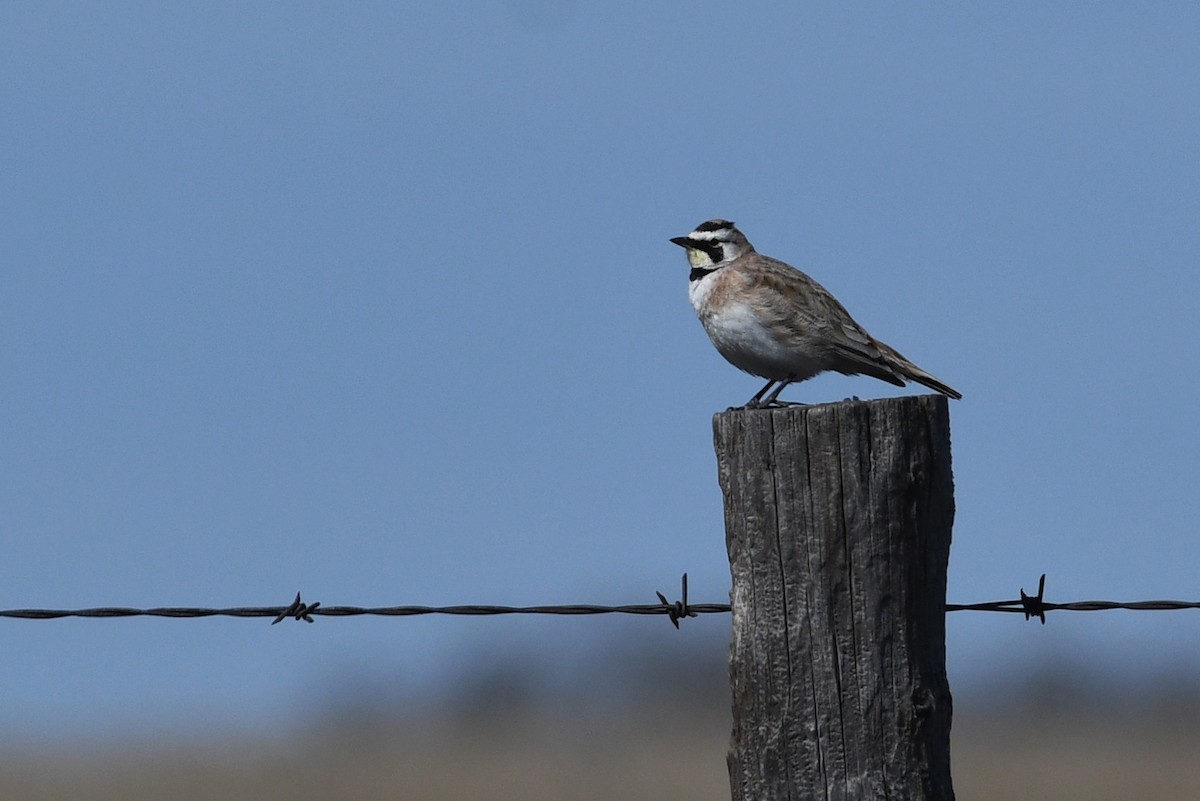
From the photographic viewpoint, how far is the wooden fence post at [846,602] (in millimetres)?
5652

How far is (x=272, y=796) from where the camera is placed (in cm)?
2694

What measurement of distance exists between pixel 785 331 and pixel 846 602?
13.4 feet

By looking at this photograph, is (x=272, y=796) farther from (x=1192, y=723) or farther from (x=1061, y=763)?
(x=1192, y=723)

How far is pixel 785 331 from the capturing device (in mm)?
9656

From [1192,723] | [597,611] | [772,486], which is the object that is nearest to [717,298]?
[597,611]

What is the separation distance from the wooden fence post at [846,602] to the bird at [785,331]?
3525 millimetres

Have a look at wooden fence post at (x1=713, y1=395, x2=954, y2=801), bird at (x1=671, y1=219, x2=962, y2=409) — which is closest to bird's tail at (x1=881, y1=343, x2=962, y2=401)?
bird at (x1=671, y1=219, x2=962, y2=409)

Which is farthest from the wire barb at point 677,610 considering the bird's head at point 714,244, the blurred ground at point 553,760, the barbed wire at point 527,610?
the blurred ground at point 553,760

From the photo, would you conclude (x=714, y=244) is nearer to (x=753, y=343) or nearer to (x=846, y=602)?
(x=753, y=343)

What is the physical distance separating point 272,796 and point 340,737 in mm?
11160

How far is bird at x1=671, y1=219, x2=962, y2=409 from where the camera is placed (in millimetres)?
9570

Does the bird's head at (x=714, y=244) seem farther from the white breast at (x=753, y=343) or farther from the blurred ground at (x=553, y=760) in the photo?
the blurred ground at (x=553, y=760)

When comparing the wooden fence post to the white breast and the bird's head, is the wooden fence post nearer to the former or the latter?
the white breast

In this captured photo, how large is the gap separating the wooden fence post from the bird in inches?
139
